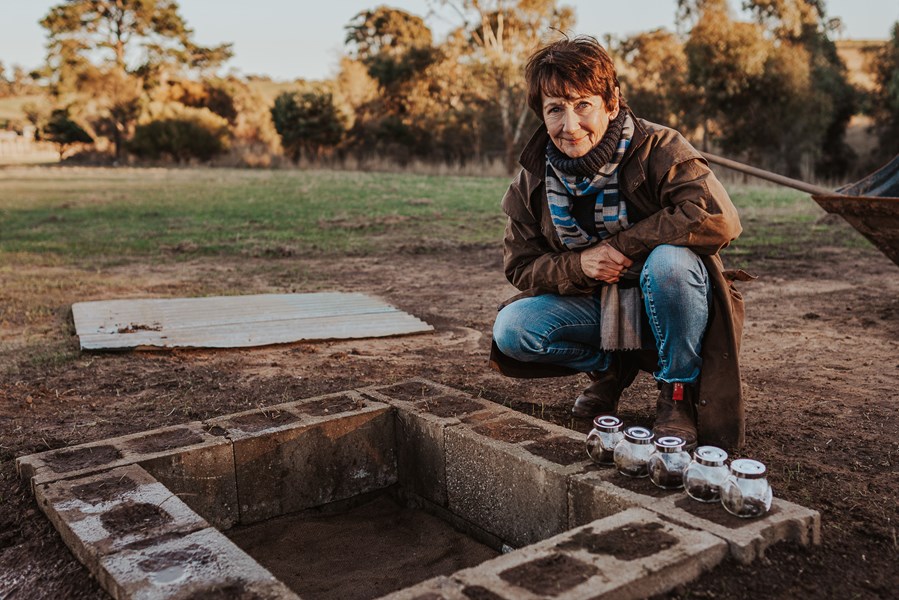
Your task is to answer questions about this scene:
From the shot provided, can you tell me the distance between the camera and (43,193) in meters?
17.2

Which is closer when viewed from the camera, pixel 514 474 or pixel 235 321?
pixel 514 474

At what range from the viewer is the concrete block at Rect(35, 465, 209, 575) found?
89.2 inches

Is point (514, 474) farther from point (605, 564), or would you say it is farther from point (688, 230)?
point (688, 230)

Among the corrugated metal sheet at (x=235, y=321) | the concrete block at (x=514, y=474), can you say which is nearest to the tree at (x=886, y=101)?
the corrugated metal sheet at (x=235, y=321)

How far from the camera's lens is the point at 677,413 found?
3.07 meters

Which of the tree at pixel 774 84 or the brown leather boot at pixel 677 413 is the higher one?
the tree at pixel 774 84

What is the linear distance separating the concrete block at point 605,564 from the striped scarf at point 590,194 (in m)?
1.23

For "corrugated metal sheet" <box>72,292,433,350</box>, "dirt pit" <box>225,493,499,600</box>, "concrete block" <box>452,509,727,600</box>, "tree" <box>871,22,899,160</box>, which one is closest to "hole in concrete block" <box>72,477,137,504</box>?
"dirt pit" <box>225,493,499,600</box>

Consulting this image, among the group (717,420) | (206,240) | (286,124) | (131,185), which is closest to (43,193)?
(131,185)

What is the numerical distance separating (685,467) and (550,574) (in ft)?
2.14

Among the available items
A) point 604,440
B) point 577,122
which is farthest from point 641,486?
point 577,122

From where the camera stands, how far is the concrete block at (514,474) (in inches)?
106

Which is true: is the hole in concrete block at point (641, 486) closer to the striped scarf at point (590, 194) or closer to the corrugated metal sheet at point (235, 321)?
the striped scarf at point (590, 194)

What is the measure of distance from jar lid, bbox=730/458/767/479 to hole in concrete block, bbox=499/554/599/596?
0.50m
